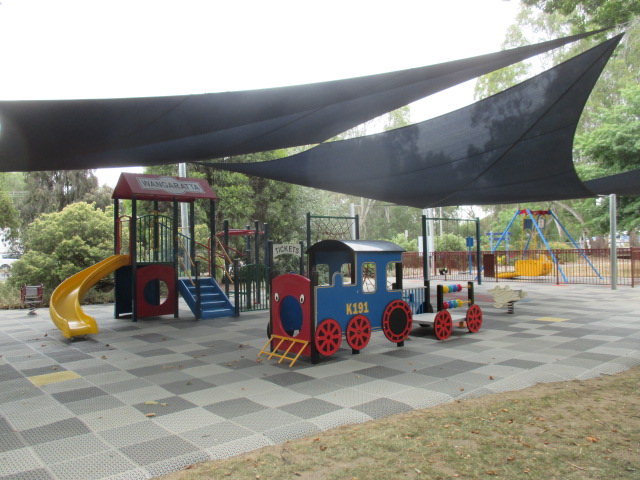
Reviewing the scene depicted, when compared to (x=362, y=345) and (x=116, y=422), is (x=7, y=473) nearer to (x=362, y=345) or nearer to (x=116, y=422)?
(x=116, y=422)

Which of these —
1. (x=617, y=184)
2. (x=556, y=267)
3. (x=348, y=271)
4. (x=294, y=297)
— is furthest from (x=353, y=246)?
(x=556, y=267)


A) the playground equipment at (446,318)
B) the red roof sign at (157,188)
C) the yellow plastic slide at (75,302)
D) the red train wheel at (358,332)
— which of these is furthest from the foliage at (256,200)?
the red train wheel at (358,332)

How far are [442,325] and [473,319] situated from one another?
905mm

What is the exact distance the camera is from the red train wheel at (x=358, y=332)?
6660 mm

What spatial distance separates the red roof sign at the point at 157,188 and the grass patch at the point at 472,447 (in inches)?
314

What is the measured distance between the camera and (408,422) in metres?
3.99

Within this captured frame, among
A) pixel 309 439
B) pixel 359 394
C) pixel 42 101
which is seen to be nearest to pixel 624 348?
pixel 359 394

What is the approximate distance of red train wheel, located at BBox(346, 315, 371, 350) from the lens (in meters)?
6.66

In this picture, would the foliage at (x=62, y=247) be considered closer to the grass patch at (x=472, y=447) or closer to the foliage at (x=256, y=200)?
the foliage at (x=256, y=200)

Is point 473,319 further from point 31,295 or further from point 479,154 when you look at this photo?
point 31,295

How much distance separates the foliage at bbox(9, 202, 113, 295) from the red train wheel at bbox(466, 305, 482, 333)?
1092 centimetres

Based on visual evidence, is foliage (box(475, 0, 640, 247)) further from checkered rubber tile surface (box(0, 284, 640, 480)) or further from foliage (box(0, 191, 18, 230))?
foliage (box(0, 191, 18, 230))

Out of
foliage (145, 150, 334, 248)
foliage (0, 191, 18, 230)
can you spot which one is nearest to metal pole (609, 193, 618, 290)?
foliage (145, 150, 334, 248)

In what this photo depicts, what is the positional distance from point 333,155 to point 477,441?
7310 millimetres
